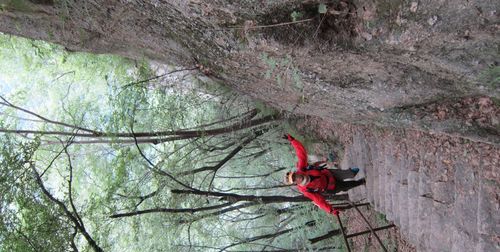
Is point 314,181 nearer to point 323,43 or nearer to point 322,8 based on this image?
point 323,43

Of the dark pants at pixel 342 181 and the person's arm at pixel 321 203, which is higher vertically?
the dark pants at pixel 342 181

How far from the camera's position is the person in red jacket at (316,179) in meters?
6.57

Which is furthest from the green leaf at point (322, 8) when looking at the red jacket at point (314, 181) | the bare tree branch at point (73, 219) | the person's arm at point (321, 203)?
the bare tree branch at point (73, 219)

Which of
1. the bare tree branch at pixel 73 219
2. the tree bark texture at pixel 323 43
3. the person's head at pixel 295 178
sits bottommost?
the bare tree branch at pixel 73 219

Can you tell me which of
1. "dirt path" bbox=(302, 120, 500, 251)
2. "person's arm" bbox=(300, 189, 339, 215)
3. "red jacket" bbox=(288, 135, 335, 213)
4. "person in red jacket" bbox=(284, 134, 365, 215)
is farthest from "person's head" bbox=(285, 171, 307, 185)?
"dirt path" bbox=(302, 120, 500, 251)

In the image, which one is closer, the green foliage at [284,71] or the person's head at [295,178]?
the green foliage at [284,71]

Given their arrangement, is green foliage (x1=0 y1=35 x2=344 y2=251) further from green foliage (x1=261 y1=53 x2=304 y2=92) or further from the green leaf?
the green leaf

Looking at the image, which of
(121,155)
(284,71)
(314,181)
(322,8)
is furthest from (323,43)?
(121,155)

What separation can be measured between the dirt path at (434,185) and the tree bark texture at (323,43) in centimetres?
56

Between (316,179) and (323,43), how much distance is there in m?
3.20

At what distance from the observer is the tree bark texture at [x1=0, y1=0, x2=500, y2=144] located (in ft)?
10.7

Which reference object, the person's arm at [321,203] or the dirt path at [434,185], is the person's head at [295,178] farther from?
the dirt path at [434,185]

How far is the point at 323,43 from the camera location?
4301 mm

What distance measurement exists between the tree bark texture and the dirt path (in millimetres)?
561
